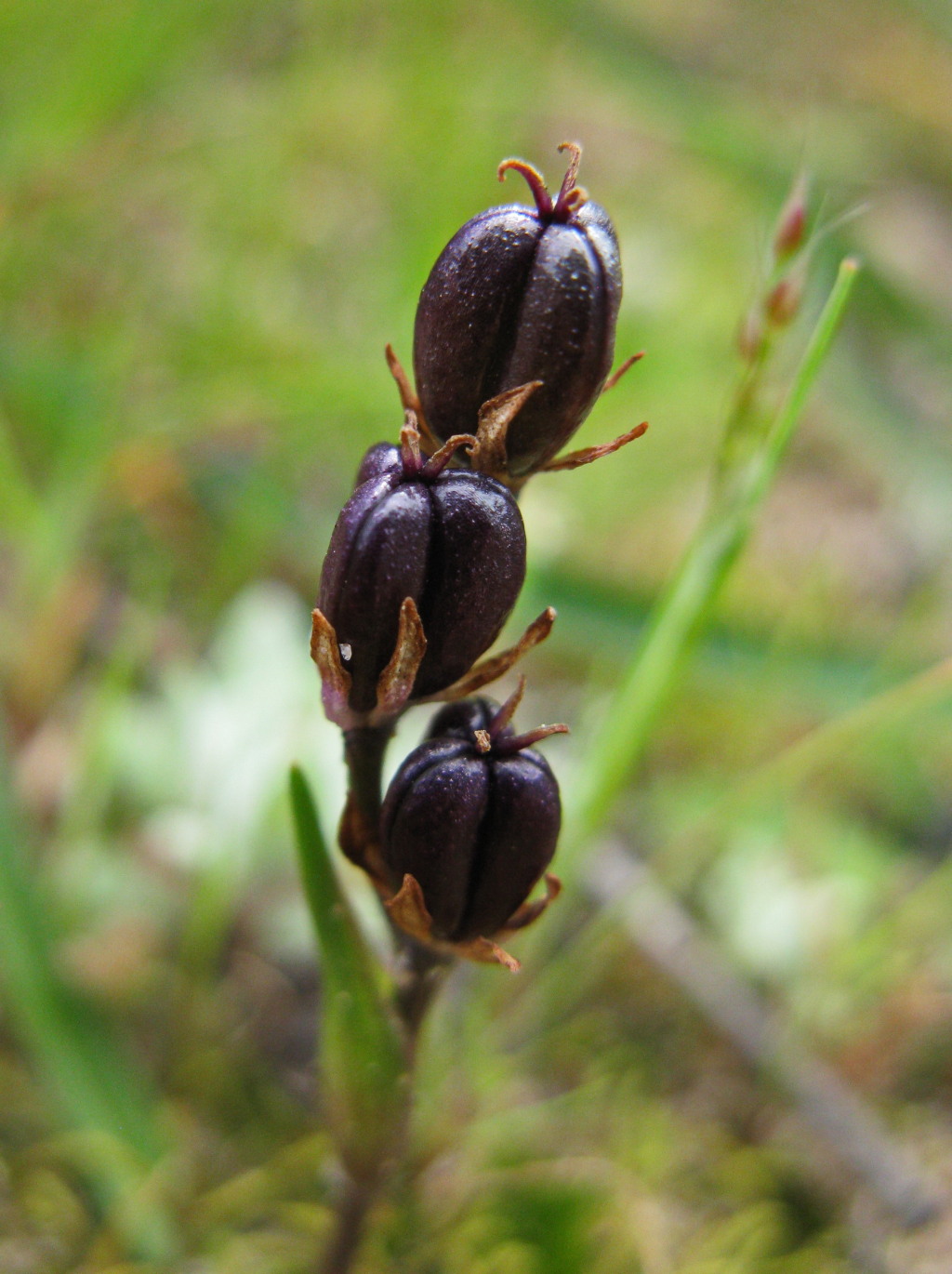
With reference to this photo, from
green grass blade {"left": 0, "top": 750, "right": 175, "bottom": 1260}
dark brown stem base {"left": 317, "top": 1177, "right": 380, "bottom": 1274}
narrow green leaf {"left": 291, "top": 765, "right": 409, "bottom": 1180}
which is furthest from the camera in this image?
green grass blade {"left": 0, "top": 750, "right": 175, "bottom": 1260}

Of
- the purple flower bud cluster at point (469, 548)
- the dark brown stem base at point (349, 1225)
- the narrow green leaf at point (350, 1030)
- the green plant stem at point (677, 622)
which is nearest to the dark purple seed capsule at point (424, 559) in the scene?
the purple flower bud cluster at point (469, 548)

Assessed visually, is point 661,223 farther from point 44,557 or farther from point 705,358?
point 44,557

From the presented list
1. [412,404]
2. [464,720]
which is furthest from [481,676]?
[412,404]

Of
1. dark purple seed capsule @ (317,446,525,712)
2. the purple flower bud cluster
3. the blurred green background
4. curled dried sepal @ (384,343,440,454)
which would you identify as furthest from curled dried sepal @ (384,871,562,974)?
the blurred green background

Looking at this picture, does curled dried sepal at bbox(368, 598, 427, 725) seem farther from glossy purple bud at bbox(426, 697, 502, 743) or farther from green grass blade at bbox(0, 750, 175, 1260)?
green grass blade at bbox(0, 750, 175, 1260)

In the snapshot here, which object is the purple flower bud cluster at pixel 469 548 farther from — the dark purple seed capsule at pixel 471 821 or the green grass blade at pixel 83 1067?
the green grass blade at pixel 83 1067

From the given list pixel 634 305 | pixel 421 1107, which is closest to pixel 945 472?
pixel 634 305

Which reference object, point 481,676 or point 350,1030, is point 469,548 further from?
point 350,1030

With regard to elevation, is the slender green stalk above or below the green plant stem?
below
